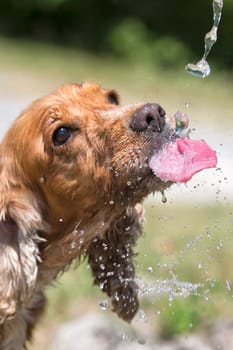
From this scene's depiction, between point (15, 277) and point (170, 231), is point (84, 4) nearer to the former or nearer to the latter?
point (170, 231)

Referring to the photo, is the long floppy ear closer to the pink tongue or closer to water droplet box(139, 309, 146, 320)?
the pink tongue

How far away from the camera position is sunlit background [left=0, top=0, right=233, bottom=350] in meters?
6.29

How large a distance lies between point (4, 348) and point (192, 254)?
2.57m

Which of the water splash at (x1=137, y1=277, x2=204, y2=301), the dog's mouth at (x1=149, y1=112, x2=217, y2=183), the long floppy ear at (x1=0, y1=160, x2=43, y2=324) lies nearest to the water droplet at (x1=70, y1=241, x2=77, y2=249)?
the long floppy ear at (x1=0, y1=160, x2=43, y2=324)

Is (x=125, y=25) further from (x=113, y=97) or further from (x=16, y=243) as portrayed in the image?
(x=16, y=243)

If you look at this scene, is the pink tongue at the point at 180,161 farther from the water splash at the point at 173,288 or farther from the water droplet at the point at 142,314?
the water droplet at the point at 142,314

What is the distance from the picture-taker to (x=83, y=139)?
14.9 feet

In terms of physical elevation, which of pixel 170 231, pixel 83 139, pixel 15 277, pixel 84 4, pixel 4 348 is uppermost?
pixel 83 139

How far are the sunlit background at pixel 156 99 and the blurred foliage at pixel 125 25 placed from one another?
15 mm

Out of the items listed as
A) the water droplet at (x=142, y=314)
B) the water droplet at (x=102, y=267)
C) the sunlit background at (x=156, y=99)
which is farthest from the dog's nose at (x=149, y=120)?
the water droplet at (x=142, y=314)

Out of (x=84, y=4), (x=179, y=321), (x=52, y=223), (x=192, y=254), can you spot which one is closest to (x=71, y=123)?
(x=52, y=223)

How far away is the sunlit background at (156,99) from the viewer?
6.29m

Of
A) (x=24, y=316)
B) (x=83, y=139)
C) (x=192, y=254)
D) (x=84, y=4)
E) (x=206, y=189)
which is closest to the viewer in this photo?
→ (x=83, y=139)

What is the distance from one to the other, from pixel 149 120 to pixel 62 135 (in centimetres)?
42
